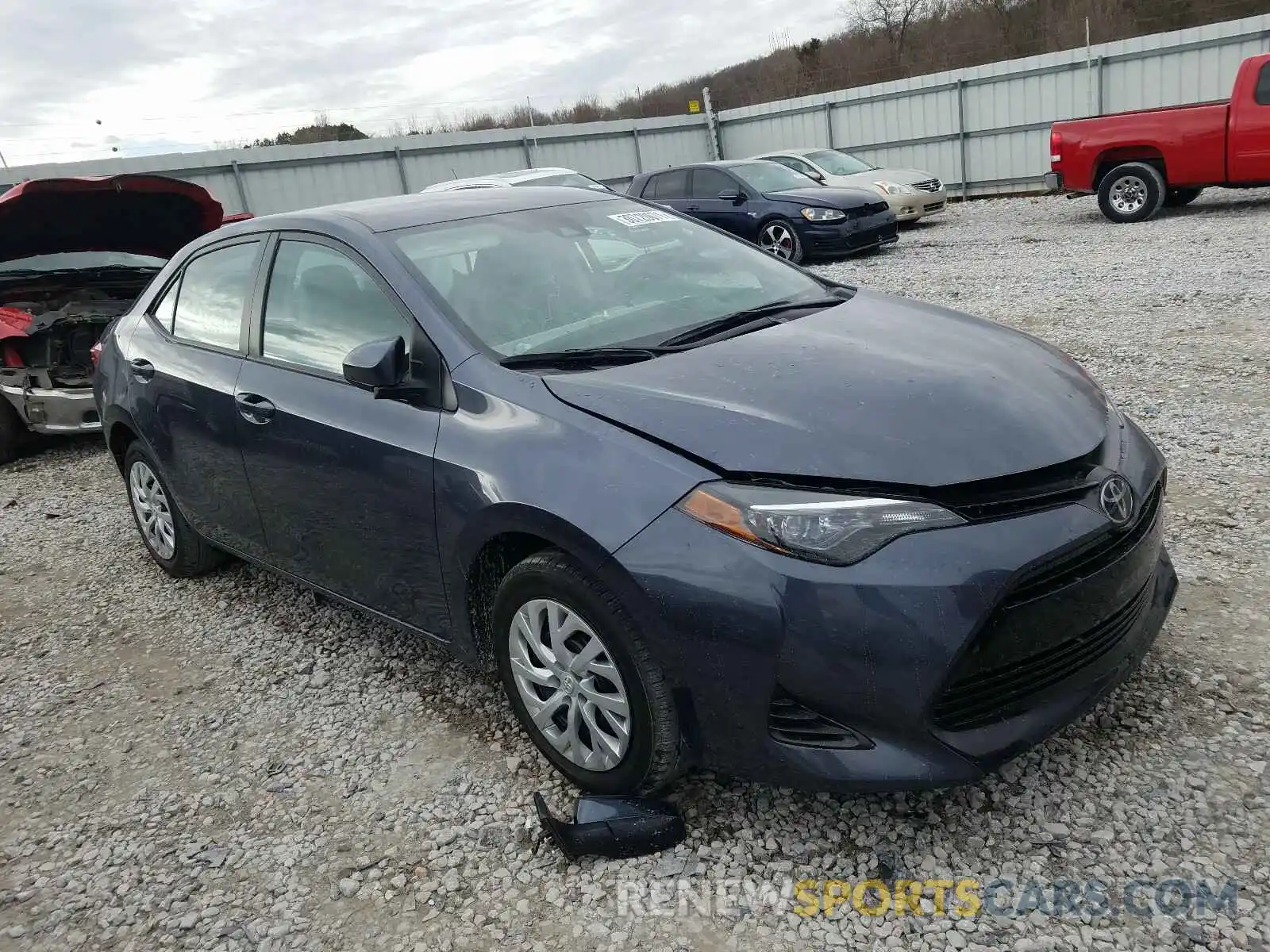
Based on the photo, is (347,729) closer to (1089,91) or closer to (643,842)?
(643,842)

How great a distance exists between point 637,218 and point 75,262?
5328mm

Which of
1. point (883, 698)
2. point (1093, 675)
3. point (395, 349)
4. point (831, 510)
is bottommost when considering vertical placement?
point (1093, 675)

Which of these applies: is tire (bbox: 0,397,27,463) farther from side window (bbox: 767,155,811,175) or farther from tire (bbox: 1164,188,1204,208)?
tire (bbox: 1164,188,1204,208)

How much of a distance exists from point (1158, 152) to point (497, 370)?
12.4m

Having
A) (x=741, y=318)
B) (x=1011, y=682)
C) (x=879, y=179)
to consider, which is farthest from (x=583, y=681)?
(x=879, y=179)

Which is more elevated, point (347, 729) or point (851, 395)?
point (851, 395)

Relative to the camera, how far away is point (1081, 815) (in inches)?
94.1

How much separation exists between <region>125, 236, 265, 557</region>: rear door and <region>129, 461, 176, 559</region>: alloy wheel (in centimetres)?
30

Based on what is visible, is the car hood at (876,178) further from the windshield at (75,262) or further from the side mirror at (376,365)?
the side mirror at (376,365)

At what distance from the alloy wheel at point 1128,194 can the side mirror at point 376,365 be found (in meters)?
12.5

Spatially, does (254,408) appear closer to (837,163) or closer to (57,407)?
(57,407)

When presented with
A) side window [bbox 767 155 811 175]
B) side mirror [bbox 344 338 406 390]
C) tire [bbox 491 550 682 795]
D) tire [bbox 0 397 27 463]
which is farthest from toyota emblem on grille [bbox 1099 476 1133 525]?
side window [bbox 767 155 811 175]

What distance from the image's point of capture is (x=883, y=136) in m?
20.0

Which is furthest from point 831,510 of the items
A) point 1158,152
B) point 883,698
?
point 1158,152
